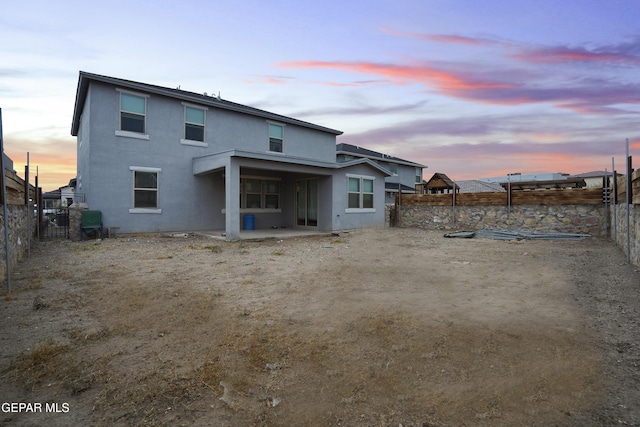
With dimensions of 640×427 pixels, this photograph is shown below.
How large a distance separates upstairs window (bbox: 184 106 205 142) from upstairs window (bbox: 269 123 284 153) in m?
3.82

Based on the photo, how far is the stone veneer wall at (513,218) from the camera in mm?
14805

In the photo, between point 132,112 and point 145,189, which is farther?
point 145,189

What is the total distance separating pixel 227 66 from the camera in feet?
41.8

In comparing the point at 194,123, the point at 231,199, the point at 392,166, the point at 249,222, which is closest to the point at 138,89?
the point at 194,123

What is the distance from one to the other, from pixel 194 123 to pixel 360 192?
9015 millimetres

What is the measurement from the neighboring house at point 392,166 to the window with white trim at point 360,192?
1030cm

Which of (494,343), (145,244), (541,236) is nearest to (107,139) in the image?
(145,244)

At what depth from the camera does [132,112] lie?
14422 mm

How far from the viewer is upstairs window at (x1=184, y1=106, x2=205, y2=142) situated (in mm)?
15867

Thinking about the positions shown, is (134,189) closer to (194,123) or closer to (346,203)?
(194,123)

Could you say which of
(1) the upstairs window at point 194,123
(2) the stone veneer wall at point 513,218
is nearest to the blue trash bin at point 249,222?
(1) the upstairs window at point 194,123

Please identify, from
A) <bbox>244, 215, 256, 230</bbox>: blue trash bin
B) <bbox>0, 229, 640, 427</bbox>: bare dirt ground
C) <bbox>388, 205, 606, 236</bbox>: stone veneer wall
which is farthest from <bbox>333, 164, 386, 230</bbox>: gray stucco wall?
<bbox>0, 229, 640, 427</bbox>: bare dirt ground

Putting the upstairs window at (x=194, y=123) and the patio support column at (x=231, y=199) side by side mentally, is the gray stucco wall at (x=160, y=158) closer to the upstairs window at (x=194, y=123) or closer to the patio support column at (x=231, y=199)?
the upstairs window at (x=194, y=123)

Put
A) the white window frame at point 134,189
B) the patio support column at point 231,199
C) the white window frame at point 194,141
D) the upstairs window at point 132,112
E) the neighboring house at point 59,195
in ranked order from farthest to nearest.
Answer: the neighboring house at point 59,195 < the white window frame at point 194,141 < the white window frame at point 134,189 < the upstairs window at point 132,112 < the patio support column at point 231,199
